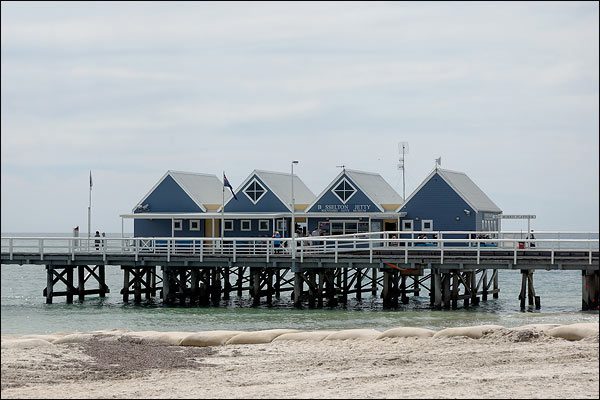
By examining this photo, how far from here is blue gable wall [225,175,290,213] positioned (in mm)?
50438

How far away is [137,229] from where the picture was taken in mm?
52188

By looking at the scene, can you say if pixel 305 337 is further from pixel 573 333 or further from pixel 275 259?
pixel 275 259

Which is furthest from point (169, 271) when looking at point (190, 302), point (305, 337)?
point (305, 337)

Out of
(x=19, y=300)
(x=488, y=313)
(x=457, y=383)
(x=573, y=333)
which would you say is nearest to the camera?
(x=457, y=383)

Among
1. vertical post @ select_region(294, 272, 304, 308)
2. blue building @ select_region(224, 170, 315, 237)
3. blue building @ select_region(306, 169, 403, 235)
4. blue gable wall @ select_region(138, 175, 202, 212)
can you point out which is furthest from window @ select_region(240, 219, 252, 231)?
vertical post @ select_region(294, 272, 304, 308)

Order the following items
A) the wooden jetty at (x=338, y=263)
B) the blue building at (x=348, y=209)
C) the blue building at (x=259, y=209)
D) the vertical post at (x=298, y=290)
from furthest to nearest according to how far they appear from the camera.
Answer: the blue building at (x=259, y=209) < the blue building at (x=348, y=209) < the vertical post at (x=298, y=290) < the wooden jetty at (x=338, y=263)

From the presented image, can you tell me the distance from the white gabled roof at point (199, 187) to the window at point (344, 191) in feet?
19.7

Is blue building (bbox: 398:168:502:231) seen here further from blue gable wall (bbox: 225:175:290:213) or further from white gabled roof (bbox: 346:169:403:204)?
blue gable wall (bbox: 225:175:290:213)

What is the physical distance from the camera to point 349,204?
4897 centimetres

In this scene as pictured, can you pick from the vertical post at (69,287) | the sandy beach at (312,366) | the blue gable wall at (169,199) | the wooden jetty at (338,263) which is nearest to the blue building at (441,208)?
the wooden jetty at (338,263)

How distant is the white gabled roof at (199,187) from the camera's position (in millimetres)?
51750

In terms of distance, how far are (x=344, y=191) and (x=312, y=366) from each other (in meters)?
30.8

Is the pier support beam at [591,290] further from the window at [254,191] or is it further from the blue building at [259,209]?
the window at [254,191]

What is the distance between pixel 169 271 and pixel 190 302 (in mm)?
1481
